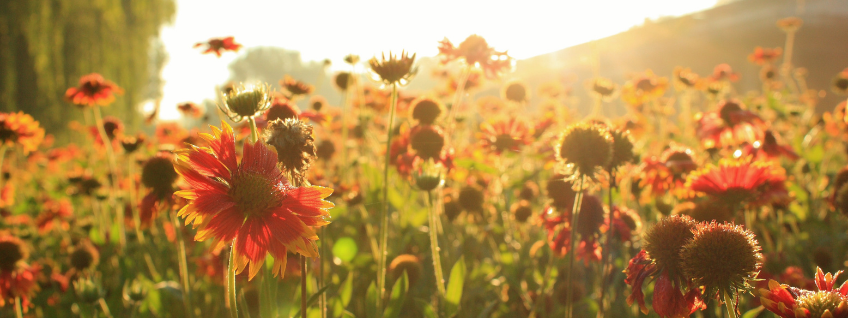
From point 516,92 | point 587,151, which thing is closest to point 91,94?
point 516,92

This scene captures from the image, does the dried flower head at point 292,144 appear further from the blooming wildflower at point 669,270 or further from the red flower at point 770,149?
the red flower at point 770,149

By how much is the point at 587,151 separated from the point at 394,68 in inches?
22.9

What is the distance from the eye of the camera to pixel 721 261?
0.81 m

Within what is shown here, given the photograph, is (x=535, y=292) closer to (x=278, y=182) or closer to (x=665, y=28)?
(x=278, y=182)

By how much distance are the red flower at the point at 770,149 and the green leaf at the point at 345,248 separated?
6.26 ft

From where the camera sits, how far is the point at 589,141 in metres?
1.19

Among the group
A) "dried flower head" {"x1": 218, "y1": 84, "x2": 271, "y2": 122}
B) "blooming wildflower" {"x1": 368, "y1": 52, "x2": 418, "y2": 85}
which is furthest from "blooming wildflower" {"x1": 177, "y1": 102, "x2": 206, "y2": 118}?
"dried flower head" {"x1": 218, "y1": 84, "x2": 271, "y2": 122}

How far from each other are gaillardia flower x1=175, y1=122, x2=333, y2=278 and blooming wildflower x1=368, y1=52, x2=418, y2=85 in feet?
1.64

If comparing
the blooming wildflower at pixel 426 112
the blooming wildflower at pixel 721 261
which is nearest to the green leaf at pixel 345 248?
the blooming wildflower at pixel 426 112

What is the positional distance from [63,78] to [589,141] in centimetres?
1103

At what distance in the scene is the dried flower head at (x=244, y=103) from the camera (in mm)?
916

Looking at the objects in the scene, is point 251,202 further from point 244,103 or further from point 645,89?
point 645,89

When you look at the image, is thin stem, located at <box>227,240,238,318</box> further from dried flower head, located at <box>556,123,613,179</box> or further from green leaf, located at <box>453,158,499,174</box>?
green leaf, located at <box>453,158,499,174</box>

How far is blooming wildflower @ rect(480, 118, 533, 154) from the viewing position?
7.46ft
